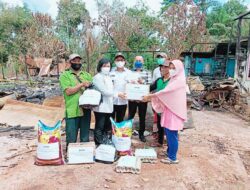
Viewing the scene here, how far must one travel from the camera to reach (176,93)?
4180 millimetres

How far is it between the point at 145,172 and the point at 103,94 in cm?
127

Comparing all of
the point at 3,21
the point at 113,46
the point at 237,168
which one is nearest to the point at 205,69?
the point at 113,46

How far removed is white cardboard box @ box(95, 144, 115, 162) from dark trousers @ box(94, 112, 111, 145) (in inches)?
13.3

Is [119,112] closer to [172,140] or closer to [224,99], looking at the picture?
[172,140]

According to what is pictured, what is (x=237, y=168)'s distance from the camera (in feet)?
14.3

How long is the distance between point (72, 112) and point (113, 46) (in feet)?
36.7

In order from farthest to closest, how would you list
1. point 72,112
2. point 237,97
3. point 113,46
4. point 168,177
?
point 113,46 → point 237,97 → point 72,112 → point 168,177

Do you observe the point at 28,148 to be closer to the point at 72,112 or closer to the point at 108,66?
the point at 72,112

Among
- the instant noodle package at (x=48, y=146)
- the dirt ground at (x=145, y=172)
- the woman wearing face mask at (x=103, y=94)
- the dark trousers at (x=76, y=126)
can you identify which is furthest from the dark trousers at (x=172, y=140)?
the instant noodle package at (x=48, y=146)

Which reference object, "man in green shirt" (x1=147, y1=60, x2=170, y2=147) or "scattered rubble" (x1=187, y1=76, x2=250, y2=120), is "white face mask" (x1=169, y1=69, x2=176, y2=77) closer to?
"man in green shirt" (x1=147, y1=60, x2=170, y2=147)

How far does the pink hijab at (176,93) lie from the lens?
4141mm

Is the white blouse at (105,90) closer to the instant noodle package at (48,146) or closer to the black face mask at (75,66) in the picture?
the black face mask at (75,66)

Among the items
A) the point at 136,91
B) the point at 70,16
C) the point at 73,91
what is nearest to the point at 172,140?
the point at 136,91

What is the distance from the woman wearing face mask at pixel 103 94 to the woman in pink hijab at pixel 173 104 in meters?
0.70
